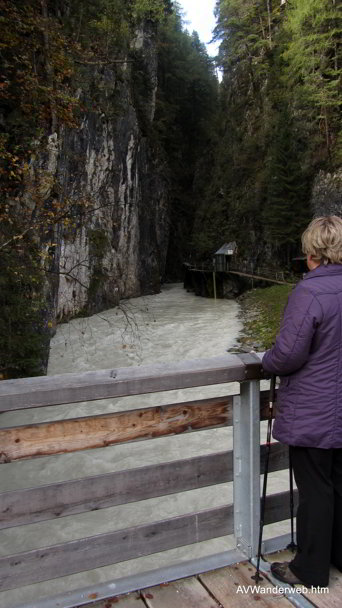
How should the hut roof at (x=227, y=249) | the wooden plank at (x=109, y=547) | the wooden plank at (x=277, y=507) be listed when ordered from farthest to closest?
the hut roof at (x=227, y=249) < the wooden plank at (x=277, y=507) < the wooden plank at (x=109, y=547)

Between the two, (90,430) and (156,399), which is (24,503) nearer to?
(90,430)

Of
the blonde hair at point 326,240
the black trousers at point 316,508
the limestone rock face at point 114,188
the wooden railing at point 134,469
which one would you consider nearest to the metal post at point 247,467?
the wooden railing at point 134,469

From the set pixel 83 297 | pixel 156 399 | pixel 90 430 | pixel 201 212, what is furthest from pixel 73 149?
pixel 201 212

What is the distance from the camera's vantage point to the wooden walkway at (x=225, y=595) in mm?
2332

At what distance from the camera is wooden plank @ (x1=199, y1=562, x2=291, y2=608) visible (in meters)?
2.35

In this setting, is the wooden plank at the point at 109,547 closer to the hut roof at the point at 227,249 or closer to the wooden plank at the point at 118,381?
the wooden plank at the point at 118,381

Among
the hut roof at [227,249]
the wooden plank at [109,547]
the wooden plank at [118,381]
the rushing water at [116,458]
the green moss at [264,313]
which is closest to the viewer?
the wooden plank at [118,381]

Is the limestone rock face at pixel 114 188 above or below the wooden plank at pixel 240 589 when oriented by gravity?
above

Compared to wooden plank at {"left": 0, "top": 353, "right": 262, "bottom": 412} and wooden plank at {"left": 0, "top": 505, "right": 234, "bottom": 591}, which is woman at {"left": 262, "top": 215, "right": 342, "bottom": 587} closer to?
wooden plank at {"left": 0, "top": 353, "right": 262, "bottom": 412}

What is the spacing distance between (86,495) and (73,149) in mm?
19935

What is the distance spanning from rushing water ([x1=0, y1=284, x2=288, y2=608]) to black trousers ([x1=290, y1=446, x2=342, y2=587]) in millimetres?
1551

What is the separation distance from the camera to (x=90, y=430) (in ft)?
7.76

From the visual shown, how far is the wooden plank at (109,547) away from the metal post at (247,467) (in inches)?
3.2

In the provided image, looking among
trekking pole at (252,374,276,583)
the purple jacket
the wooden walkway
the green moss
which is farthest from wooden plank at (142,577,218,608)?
the green moss
